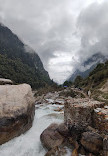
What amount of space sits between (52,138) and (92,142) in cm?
216

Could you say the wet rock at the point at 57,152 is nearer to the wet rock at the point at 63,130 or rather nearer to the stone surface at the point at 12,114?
the wet rock at the point at 63,130

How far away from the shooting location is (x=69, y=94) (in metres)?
24.5

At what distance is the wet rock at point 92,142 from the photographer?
4.44 meters

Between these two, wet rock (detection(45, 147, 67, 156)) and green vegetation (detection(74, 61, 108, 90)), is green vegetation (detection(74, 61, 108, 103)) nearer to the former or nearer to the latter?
green vegetation (detection(74, 61, 108, 90))

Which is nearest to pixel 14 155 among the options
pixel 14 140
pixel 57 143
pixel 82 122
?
pixel 14 140

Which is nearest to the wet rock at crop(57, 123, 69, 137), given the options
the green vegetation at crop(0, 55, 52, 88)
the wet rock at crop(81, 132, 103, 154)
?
the wet rock at crop(81, 132, 103, 154)

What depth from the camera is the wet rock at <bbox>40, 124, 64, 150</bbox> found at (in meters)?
5.45

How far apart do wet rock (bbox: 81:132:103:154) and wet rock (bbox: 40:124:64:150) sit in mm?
1316

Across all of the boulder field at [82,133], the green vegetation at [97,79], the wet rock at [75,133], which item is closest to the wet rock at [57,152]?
the boulder field at [82,133]

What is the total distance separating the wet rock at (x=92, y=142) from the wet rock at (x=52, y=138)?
1.32m

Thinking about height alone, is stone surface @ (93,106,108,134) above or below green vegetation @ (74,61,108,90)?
below

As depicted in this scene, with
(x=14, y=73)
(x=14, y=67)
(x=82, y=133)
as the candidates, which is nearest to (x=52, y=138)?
(x=82, y=133)

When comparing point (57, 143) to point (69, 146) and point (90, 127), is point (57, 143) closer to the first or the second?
point (69, 146)

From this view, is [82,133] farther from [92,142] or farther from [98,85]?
[98,85]
